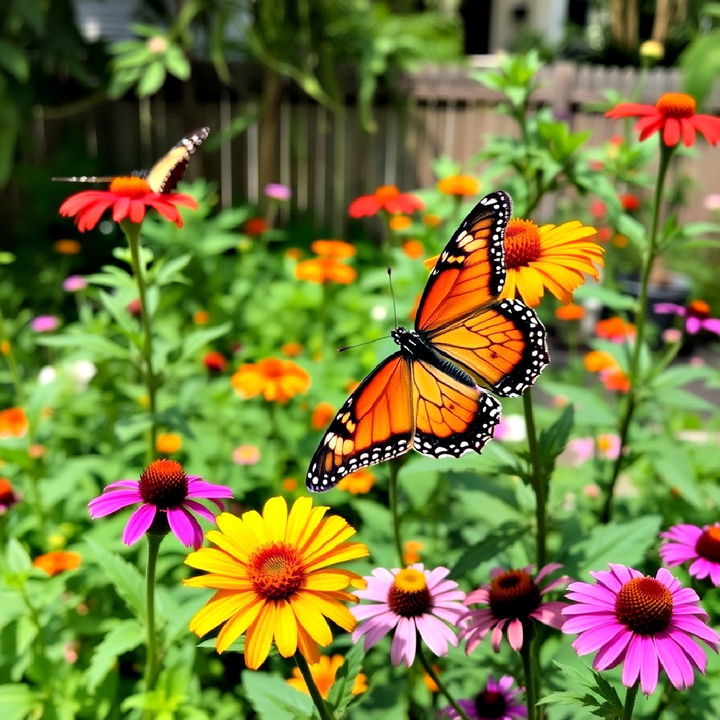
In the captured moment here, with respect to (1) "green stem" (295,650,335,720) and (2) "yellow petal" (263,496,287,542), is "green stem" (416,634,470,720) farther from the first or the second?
(2) "yellow petal" (263,496,287,542)

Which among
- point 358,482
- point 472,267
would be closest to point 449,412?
point 472,267

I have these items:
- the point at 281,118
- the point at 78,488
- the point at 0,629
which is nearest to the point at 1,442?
the point at 78,488

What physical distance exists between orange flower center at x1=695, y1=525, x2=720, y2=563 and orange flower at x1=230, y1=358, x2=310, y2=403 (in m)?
1.23

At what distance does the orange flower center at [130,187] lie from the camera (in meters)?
1.55

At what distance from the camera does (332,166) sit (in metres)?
6.86

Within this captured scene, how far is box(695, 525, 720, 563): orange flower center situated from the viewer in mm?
1181

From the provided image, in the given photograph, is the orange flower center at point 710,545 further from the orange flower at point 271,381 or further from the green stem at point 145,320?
the orange flower at point 271,381

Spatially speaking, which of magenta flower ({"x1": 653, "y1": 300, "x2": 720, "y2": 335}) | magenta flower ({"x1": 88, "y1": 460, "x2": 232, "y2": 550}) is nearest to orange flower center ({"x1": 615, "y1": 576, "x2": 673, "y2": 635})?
magenta flower ({"x1": 88, "y1": 460, "x2": 232, "y2": 550})

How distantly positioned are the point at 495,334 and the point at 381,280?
1.65 metres

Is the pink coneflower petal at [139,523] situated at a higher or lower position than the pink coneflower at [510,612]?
higher

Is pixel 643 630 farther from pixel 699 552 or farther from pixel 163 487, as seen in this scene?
pixel 163 487

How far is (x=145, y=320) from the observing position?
164 cm

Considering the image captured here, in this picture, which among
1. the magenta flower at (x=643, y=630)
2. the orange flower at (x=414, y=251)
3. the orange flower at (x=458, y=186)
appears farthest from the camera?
the orange flower at (x=414, y=251)

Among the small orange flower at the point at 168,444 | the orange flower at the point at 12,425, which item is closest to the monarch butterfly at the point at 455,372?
the small orange flower at the point at 168,444
